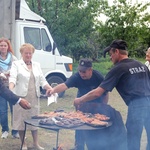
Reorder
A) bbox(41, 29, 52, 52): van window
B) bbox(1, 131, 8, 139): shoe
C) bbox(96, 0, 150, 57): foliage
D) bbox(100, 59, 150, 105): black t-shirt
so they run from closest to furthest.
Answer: bbox(100, 59, 150, 105): black t-shirt, bbox(1, 131, 8, 139): shoe, bbox(41, 29, 52, 52): van window, bbox(96, 0, 150, 57): foliage

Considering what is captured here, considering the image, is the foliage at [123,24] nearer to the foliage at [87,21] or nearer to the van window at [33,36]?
the foliage at [87,21]

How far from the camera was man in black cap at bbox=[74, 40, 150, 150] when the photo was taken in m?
4.01

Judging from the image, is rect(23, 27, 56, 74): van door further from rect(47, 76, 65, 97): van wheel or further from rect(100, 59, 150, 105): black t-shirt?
rect(100, 59, 150, 105): black t-shirt

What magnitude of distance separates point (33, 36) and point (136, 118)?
6259 millimetres

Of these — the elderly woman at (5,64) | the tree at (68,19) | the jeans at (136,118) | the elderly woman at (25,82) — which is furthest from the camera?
the tree at (68,19)

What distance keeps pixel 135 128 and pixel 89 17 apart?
12.9 meters

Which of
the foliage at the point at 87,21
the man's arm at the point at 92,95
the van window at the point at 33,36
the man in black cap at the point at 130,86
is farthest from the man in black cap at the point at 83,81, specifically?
the foliage at the point at 87,21

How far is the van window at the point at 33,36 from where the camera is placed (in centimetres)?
976

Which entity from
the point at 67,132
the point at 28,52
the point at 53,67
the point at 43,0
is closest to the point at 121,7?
the point at 43,0

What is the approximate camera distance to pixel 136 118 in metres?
4.14

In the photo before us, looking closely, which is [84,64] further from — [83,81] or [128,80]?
[128,80]

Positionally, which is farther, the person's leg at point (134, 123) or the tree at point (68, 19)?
the tree at point (68, 19)

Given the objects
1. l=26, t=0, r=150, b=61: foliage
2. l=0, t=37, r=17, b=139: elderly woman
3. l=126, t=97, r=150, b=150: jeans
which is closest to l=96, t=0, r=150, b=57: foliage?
l=26, t=0, r=150, b=61: foliage

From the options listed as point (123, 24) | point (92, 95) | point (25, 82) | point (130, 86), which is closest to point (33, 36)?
point (25, 82)
